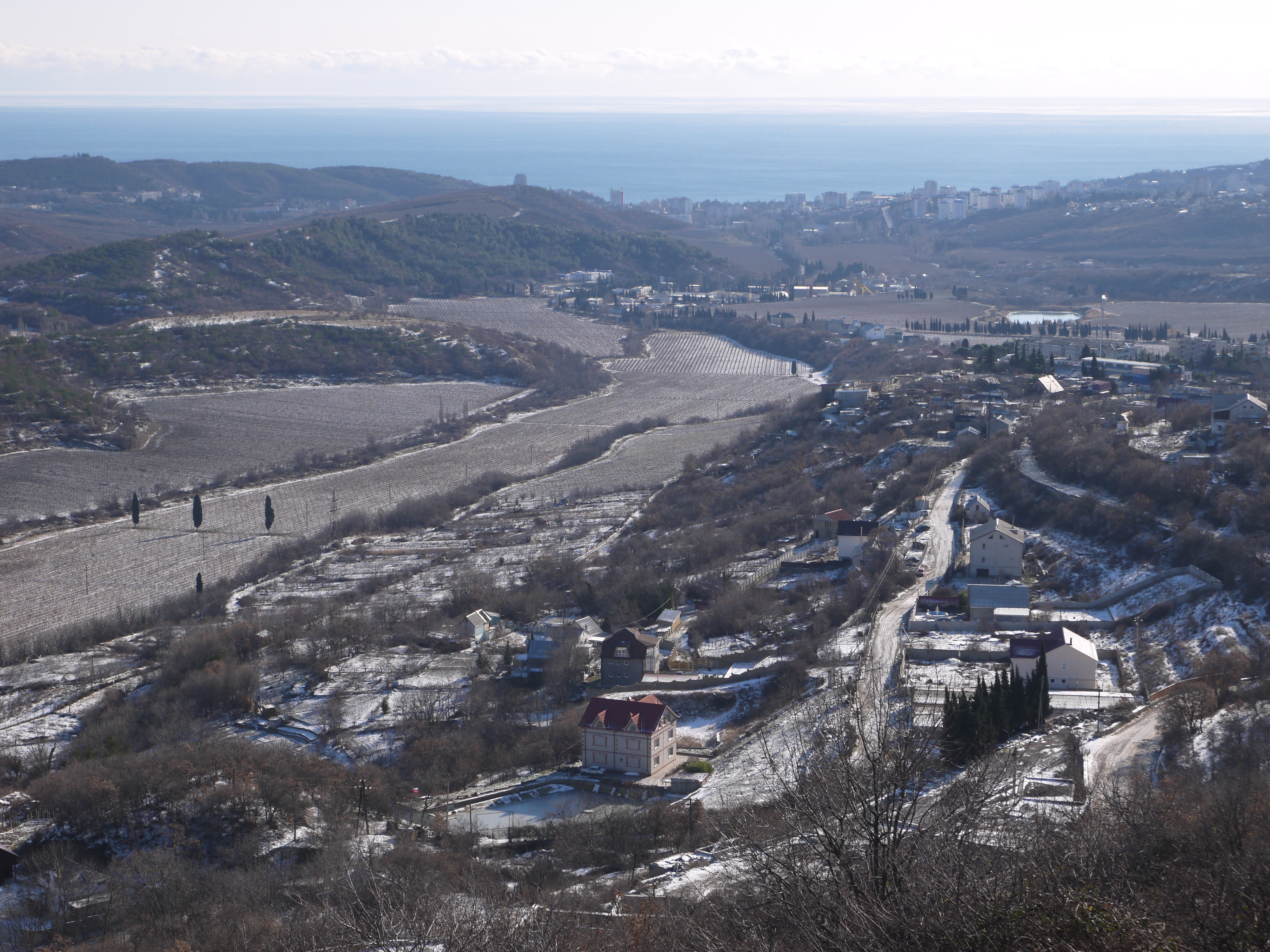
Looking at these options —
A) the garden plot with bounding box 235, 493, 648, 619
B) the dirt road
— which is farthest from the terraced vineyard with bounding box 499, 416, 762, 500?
the dirt road

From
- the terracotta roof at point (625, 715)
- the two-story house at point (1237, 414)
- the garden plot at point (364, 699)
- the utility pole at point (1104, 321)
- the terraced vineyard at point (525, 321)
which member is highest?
the two-story house at point (1237, 414)

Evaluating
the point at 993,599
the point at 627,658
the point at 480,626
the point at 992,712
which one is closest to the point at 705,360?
the point at 480,626

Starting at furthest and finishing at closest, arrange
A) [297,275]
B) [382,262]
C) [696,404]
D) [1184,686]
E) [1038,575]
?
[382,262] → [297,275] → [696,404] → [1038,575] → [1184,686]

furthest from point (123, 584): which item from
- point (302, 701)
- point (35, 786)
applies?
point (35, 786)

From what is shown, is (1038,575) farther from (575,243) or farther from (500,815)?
(575,243)

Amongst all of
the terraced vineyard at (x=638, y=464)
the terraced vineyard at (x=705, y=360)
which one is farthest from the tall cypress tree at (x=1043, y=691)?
the terraced vineyard at (x=705, y=360)

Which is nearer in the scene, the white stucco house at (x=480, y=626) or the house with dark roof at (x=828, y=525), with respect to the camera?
the white stucco house at (x=480, y=626)

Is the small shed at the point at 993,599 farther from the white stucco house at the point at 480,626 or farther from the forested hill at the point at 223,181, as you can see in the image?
the forested hill at the point at 223,181
